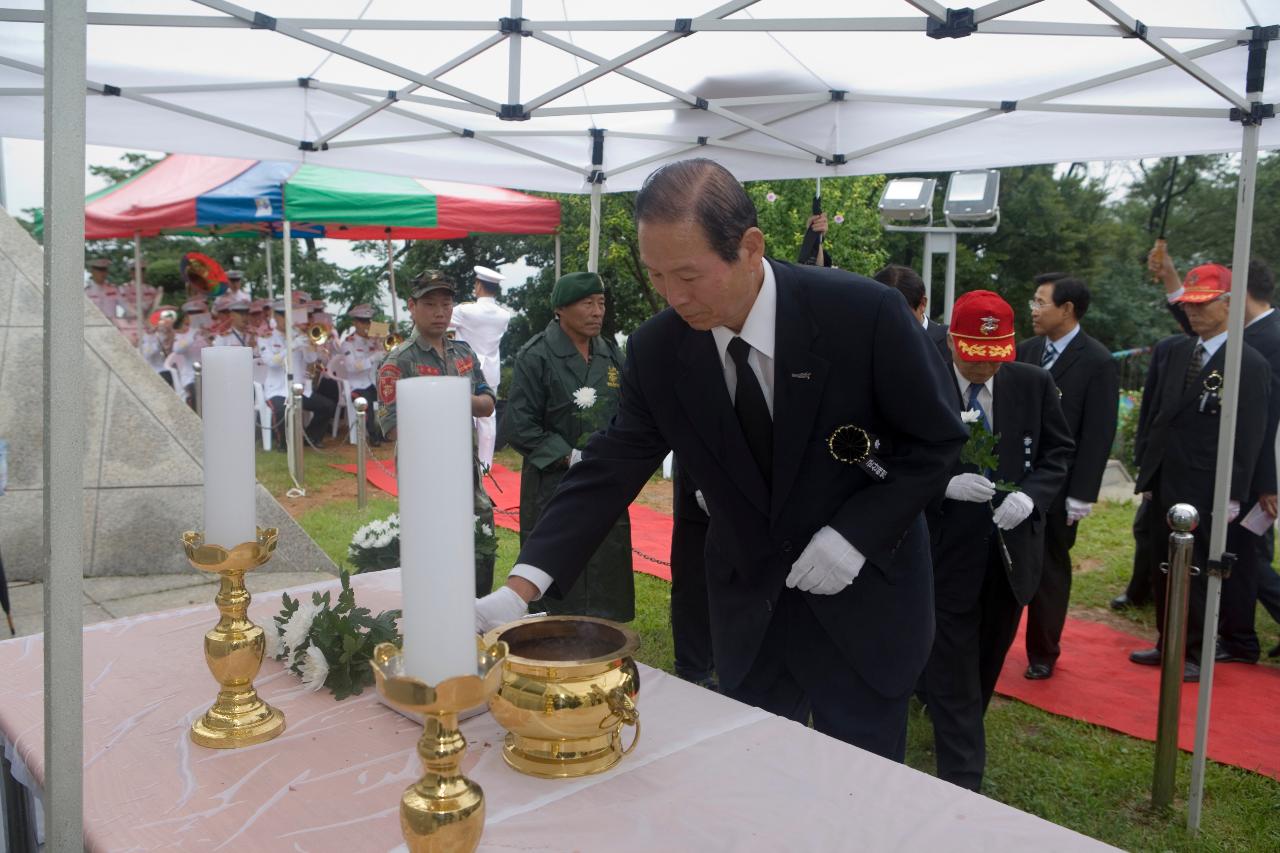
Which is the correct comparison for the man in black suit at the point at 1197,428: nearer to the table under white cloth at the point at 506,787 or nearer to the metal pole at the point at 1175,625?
the metal pole at the point at 1175,625

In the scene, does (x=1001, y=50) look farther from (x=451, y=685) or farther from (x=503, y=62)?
(x=451, y=685)

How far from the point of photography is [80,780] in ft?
3.28

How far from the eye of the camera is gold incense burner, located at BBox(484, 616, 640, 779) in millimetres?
1263

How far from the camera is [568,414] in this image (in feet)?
15.0

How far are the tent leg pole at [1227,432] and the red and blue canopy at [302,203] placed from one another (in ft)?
23.9

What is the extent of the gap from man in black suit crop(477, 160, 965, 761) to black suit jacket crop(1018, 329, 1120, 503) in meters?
2.72

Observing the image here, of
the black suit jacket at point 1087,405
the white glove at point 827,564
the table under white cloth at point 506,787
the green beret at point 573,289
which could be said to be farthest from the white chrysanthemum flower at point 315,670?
the black suit jacket at point 1087,405

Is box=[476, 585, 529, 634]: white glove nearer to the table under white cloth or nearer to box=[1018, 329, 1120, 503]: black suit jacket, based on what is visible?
the table under white cloth

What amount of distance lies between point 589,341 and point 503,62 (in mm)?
1529

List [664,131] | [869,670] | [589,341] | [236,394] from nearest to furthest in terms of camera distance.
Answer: [236,394], [869,670], [589,341], [664,131]

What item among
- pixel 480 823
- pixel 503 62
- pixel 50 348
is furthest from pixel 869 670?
pixel 503 62

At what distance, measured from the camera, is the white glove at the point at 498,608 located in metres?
1.64

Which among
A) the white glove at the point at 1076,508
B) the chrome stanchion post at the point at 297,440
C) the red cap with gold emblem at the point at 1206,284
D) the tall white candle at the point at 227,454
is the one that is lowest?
the chrome stanchion post at the point at 297,440

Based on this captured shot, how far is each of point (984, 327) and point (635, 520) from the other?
16.6 ft
